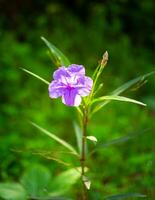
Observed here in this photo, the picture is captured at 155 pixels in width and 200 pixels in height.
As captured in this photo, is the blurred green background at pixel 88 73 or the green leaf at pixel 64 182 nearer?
the green leaf at pixel 64 182

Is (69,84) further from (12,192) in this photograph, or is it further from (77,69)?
(12,192)

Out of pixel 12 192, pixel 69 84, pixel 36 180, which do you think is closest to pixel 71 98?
pixel 69 84

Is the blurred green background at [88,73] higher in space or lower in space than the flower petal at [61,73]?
higher

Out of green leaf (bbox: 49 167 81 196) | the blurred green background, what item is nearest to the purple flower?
the blurred green background

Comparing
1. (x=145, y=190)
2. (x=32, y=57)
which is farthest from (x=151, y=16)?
(x=145, y=190)

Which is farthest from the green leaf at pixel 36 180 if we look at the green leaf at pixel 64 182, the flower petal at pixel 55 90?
the flower petal at pixel 55 90

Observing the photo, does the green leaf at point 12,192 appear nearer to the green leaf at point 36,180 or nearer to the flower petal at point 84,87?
the green leaf at point 36,180

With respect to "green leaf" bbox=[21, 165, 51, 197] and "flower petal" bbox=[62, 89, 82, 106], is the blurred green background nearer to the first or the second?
"green leaf" bbox=[21, 165, 51, 197]

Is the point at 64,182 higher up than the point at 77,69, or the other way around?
the point at 77,69
